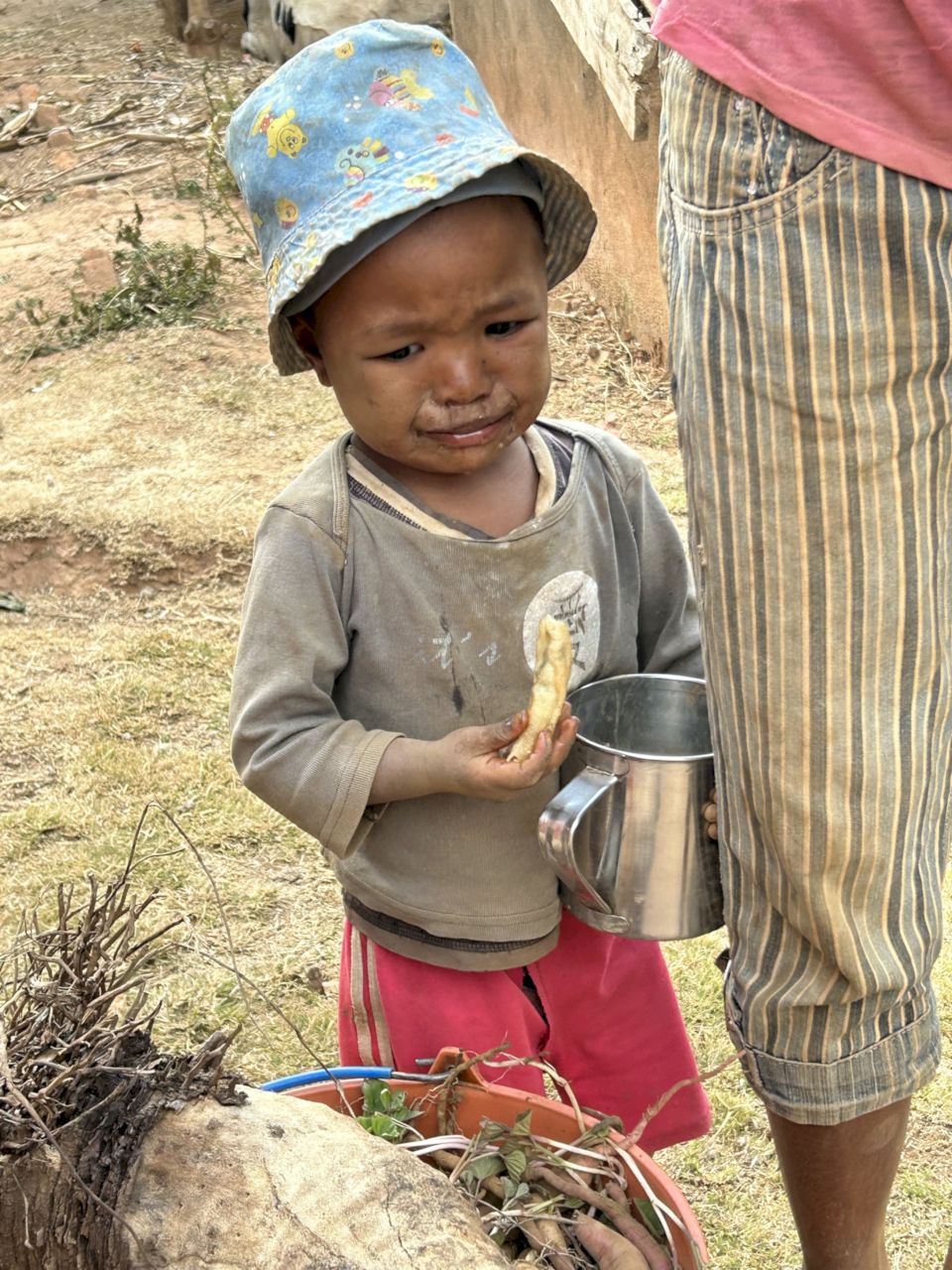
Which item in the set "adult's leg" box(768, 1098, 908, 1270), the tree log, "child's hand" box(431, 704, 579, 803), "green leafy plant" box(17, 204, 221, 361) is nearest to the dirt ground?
"green leafy plant" box(17, 204, 221, 361)

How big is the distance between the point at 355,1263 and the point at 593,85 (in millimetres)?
5136

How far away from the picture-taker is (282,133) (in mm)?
1752

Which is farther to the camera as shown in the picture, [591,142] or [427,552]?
[591,142]

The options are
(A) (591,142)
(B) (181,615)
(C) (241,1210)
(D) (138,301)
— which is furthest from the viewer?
(D) (138,301)

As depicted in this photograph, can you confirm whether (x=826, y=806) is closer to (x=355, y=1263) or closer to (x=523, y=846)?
(x=523, y=846)

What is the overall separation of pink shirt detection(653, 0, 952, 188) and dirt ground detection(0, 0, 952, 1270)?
3.54ft

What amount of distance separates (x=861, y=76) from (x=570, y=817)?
0.83m

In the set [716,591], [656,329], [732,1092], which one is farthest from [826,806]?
[656,329]

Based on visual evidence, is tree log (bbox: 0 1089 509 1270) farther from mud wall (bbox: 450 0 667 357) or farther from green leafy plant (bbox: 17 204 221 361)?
green leafy plant (bbox: 17 204 221 361)

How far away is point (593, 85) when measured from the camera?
18.9ft

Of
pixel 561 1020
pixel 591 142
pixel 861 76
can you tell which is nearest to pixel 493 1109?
pixel 561 1020

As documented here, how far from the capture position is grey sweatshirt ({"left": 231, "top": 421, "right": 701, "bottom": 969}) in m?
1.80

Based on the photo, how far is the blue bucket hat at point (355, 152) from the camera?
1.71 metres

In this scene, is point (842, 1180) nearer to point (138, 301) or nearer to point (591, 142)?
point (591, 142)
